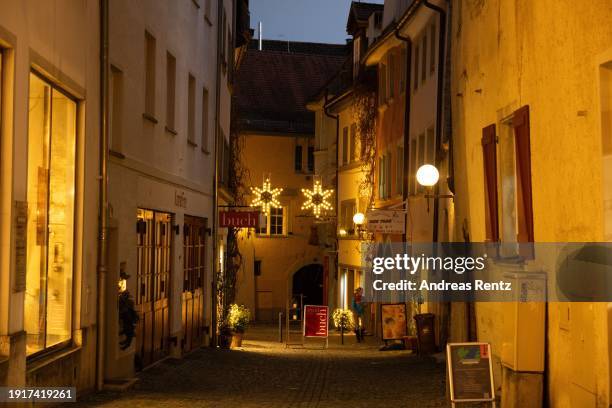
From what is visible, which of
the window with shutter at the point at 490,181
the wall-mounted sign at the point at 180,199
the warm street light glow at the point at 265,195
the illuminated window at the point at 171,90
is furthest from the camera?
the warm street light glow at the point at 265,195

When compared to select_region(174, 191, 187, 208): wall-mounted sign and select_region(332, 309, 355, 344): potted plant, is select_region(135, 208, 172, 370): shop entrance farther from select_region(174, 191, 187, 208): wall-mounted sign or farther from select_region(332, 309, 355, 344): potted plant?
select_region(332, 309, 355, 344): potted plant

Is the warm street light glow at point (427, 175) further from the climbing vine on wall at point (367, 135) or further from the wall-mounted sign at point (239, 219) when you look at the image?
the climbing vine on wall at point (367, 135)

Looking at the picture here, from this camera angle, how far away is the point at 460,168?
679 inches

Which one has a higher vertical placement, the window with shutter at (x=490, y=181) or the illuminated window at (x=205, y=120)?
the illuminated window at (x=205, y=120)

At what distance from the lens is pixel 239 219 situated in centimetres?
2605

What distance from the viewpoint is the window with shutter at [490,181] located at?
14.5 m

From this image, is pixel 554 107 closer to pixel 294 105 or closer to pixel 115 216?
pixel 115 216

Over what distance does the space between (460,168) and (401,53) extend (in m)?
12.6

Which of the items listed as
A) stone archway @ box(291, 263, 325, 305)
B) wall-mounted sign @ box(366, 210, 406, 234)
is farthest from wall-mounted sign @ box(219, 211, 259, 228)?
stone archway @ box(291, 263, 325, 305)

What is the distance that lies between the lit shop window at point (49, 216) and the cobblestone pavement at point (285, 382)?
1124 mm

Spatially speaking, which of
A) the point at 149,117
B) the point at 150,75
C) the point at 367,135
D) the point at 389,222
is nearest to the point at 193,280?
the point at 389,222

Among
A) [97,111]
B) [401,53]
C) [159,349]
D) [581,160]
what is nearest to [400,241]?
[401,53]

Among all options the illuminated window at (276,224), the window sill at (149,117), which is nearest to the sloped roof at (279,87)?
the illuminated window at (276,224)

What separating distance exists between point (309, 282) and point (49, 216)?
39163 mm
